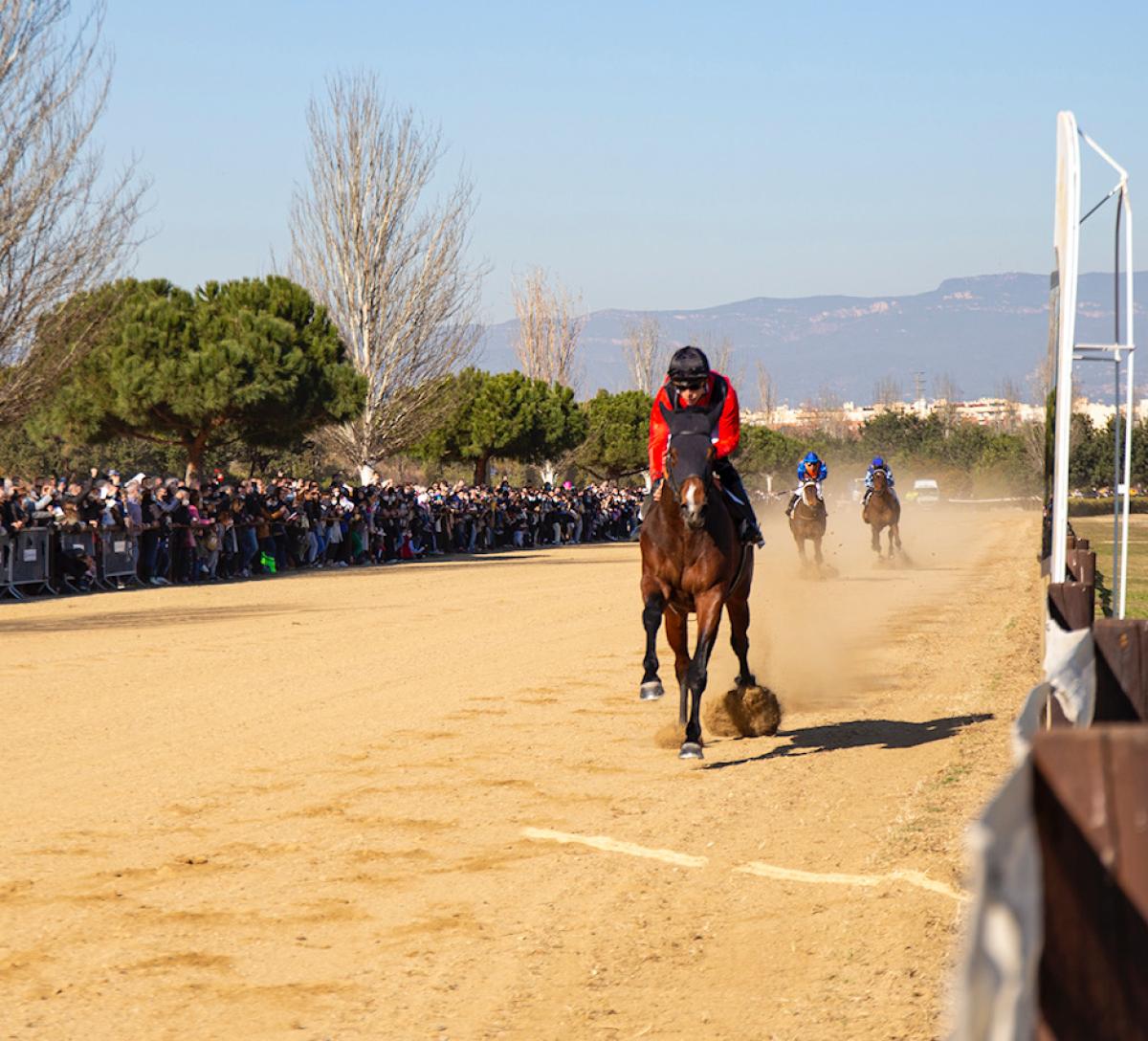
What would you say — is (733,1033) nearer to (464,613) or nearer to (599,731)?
(599,731)

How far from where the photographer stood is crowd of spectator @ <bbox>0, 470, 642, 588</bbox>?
24.2 metres

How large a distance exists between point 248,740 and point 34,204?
19.9 m

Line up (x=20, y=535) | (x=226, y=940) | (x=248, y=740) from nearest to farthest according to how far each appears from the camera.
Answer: (x=226, y=940) < (x=248, y=740) < (x=20, y=535)

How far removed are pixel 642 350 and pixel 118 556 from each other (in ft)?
268

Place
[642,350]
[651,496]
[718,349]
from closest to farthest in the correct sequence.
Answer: [651,496], [642,350], [718,349]

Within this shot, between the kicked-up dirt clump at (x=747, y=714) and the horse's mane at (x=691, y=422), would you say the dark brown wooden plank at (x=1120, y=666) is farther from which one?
the kicked-up dirt clump at (x=747, y=714)

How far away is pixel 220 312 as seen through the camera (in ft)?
140

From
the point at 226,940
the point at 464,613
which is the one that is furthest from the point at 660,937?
the point at 464,613

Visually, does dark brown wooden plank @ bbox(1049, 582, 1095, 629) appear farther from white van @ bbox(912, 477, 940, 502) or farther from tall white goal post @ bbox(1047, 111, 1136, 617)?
white van @ bbox(912, 477, 940, 502)

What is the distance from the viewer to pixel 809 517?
27.5 m

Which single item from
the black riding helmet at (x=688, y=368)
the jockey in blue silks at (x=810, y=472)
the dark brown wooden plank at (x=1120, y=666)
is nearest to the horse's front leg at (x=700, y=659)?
the black riding helmet at (x=688, y=368)

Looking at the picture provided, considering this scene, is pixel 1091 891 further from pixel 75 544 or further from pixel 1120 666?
pixel 75 544

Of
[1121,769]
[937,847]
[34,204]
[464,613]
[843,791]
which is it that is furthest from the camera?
[34,204]

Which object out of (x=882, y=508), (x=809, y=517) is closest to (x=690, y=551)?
(x=809, y=517)
